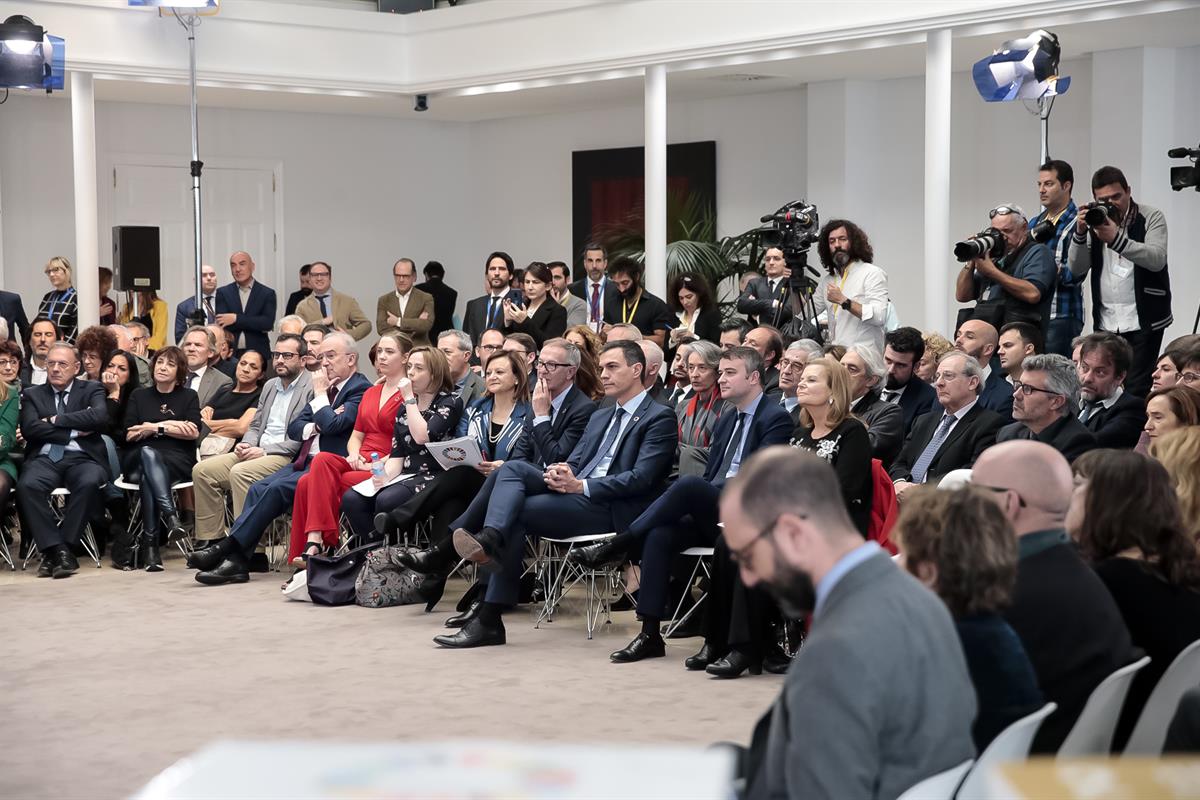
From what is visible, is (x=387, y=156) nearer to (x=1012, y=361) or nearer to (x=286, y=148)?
(x=286, y=148)

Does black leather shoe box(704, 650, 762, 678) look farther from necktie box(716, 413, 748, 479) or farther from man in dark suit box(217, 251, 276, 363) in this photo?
man in dark suit box(217, 251, 276, 363)

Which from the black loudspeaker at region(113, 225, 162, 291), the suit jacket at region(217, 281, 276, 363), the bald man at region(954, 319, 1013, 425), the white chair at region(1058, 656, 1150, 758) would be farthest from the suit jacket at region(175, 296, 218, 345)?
the white chair at region(1058, 656, 1150, 758)

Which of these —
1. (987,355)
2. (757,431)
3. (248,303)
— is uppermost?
(248,303)

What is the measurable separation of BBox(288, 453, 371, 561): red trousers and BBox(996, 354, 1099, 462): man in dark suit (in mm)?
3384

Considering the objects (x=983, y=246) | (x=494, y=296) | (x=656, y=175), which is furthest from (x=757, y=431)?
(x=656, y=175)

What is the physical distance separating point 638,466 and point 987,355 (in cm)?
186

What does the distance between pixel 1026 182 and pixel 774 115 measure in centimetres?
248

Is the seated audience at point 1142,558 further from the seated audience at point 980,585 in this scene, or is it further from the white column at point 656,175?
the white column at point 656,175

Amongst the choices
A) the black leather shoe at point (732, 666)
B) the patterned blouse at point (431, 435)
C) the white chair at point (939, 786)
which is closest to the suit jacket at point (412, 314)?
the patterned blouse at point (431, 435)

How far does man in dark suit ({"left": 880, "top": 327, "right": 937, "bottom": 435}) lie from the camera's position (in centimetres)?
686

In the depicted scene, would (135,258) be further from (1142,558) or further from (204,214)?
(1142,558)

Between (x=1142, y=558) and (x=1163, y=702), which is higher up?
(x=1142, y=558)

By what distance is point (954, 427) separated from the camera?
6.23m

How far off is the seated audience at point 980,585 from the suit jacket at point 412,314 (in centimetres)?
1041
